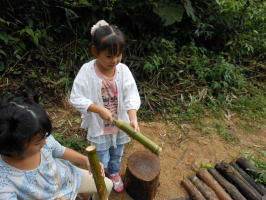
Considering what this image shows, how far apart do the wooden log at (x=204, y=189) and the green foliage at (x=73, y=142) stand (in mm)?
1525

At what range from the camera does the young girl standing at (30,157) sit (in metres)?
1.47

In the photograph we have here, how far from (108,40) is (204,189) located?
2.17 meters

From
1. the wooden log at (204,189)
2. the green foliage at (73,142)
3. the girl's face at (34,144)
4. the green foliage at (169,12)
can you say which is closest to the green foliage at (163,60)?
the green foliage at (169,12)

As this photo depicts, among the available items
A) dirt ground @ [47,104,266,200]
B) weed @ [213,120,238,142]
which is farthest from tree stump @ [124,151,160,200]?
weed @ [213,120,238,142]

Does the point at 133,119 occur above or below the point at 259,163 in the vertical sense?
above

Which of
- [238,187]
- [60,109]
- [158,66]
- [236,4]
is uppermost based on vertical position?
[236,4]

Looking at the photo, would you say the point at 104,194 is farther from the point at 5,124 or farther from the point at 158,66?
the point at 158,66

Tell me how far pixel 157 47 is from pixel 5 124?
4.16 metres

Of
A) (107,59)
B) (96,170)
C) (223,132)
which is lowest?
(223,132)

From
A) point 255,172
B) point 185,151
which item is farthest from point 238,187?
point 185,151

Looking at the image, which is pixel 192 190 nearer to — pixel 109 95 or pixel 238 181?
pixel 238 181

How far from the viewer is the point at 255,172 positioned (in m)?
3.40

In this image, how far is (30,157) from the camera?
1740 mm

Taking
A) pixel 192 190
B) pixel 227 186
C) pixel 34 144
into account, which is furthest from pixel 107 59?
pixel 227 186
